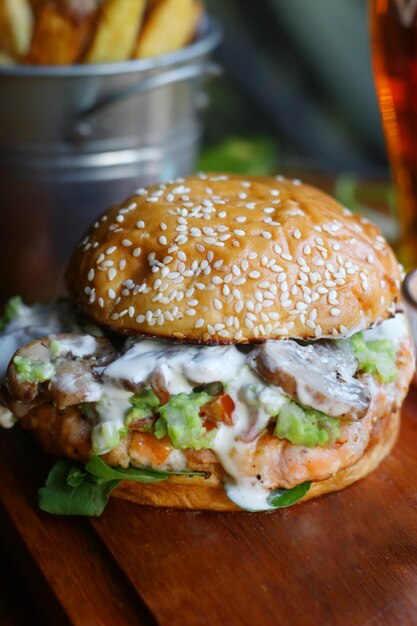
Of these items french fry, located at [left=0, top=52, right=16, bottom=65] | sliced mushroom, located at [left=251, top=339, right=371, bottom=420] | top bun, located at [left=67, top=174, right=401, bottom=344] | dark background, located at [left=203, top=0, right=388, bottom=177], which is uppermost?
french fry, located at [left=0, top=52, right=16, bottom=65]

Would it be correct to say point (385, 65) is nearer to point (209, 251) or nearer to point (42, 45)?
point (42, 45)

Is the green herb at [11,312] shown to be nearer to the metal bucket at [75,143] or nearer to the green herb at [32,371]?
the green herb at [32,371]

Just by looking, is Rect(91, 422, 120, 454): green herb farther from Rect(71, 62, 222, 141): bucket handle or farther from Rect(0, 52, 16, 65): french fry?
Rect(0, 52, 16, 65): french fry

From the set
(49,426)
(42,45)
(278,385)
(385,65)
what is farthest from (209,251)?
(385,65)

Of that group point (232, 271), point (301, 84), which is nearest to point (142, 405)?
point (232, 271)

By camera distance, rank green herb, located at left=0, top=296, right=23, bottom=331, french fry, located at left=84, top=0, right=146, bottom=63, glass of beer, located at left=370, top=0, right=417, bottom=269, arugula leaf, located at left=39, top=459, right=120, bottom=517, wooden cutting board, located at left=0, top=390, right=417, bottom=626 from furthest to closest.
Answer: glass of beer, located at left=370, top=0, right=417, bottom=269 → french fry, located at left=84, top=0, right=146, bottom=63 → green herb, located at left=0, top=296, right=23, bottom=331 → arugula leaf, located at left=39, top=459, right=120, bottom=517 → wooden cutting board, located at left=0, top=390, right=417, bottom=626

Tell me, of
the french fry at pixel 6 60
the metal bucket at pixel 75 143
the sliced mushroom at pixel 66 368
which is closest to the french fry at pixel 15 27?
the french fry at pixel 6 60

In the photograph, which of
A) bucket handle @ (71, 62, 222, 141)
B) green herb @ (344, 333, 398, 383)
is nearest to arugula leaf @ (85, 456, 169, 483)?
green herb @ (344, 333, 398, 383)
